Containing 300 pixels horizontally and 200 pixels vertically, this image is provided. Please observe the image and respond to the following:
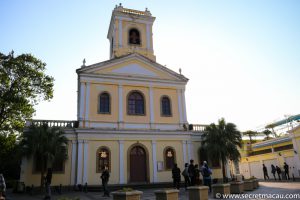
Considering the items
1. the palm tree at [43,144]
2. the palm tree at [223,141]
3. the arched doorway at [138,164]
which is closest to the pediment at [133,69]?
the palm tree at [223,141]

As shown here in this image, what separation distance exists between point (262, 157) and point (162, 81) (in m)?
15.7

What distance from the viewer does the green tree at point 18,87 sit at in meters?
19.7

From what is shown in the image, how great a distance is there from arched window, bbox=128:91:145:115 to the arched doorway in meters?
2.92

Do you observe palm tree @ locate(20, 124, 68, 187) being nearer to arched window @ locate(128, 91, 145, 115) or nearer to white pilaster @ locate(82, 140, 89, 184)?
white pilaster @ locate(82, 140, 89, 184)

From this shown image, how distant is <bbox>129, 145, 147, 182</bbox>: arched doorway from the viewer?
2081cm

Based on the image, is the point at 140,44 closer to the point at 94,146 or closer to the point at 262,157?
the point at 94,146

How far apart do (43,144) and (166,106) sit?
1071 cm

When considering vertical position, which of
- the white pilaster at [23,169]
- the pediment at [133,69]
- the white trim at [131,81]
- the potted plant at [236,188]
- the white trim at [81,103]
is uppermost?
the pediment at [133,69]

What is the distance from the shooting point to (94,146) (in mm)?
20328

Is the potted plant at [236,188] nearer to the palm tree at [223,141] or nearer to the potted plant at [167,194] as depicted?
the potted plant at [167,194]

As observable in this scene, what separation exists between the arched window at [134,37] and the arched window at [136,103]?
5.88 metres

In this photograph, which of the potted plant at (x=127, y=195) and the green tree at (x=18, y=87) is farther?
the green tree at (x=18, y=87)

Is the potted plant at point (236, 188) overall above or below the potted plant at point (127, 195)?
below

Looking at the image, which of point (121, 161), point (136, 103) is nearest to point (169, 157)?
point (121, 161)
